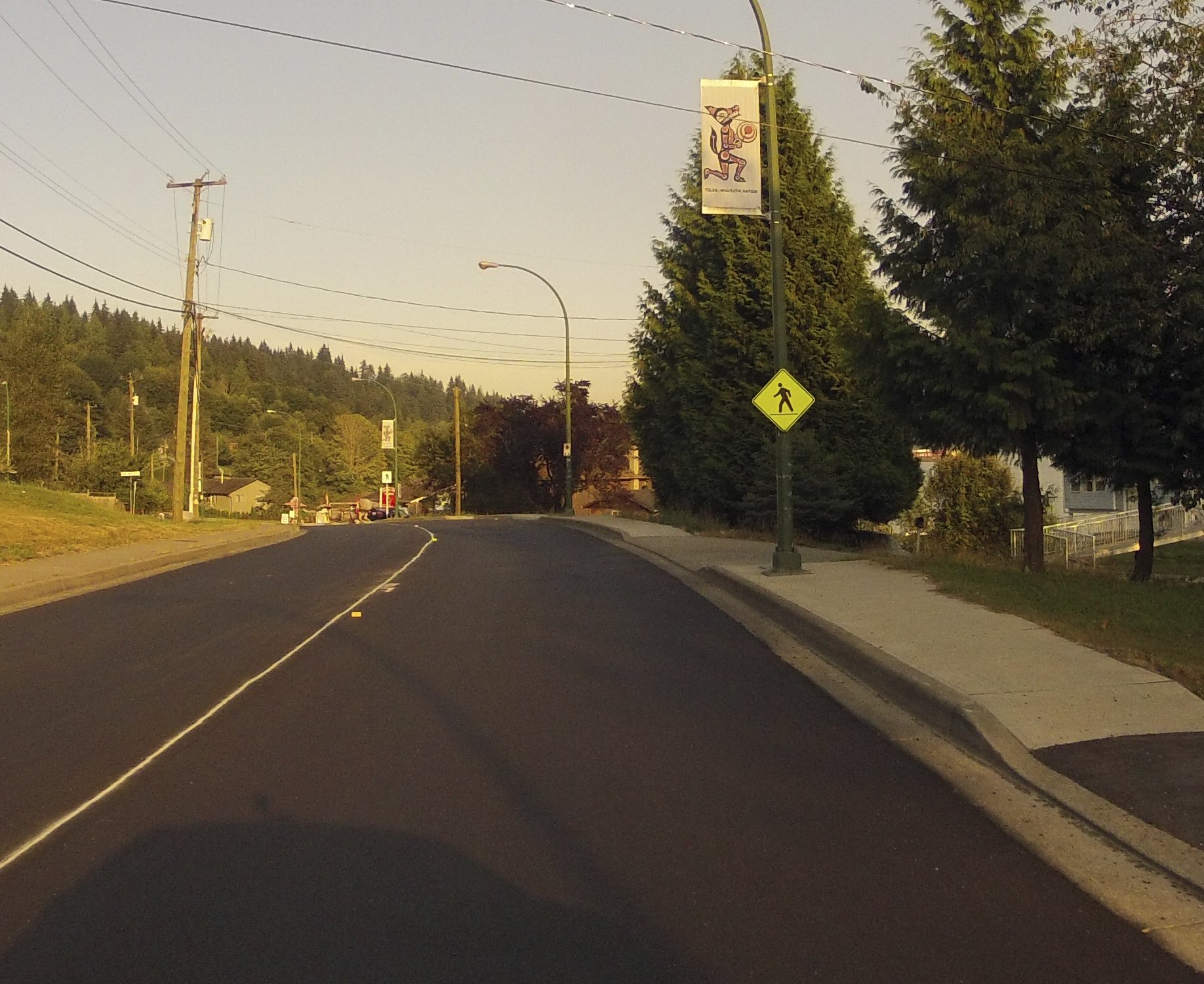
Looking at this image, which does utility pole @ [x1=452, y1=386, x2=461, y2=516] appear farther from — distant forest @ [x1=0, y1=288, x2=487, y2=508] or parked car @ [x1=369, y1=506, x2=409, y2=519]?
parked car @ [x1=369, y1=506, x2=409, y2=519]

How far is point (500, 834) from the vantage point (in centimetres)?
554

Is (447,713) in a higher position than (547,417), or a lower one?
lower

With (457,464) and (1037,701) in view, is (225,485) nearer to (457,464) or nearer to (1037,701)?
(457,464)

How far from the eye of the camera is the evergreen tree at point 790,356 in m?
25.6

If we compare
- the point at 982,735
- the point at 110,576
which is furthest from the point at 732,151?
the point at 110,576

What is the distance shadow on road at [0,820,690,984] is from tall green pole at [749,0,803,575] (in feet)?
Answer: 34.1

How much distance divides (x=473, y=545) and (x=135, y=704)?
53.4ft

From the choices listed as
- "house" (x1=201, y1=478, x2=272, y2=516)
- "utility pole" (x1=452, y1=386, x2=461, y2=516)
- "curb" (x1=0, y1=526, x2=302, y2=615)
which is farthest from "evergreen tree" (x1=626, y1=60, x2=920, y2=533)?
"house" (x1=201, y1=478, x2=272, y2=516)

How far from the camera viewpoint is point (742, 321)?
89.5 feet

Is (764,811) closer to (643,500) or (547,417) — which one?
(547,417)

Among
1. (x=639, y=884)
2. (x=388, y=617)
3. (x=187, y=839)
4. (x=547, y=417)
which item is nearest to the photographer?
(x=639, y=884)

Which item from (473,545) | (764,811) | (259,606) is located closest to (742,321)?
(473,545)

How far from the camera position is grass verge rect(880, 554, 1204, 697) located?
29.5 ft

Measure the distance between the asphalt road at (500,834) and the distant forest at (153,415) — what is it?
51.2 m
